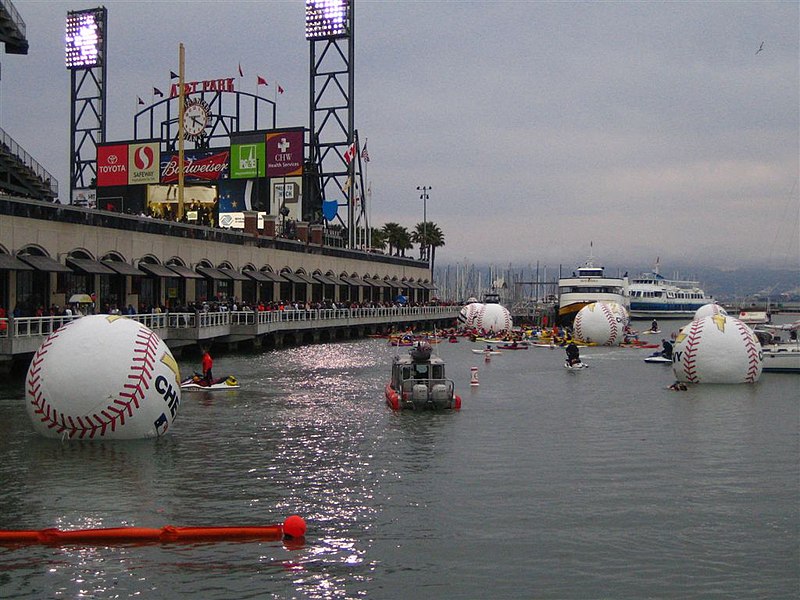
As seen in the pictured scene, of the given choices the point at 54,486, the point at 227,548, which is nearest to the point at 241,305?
the point at 54,486

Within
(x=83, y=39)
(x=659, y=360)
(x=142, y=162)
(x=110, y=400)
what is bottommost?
(x=659, y=360)

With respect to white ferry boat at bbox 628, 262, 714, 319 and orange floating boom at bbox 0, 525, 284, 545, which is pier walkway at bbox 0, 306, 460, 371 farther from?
white ferry boat at bbox 628, 262, 714, 319

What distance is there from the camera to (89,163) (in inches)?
4350

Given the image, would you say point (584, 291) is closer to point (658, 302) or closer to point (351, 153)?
point (351, 153)

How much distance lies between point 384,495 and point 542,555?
4.67 metres

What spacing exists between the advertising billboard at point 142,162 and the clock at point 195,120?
4.36 metres

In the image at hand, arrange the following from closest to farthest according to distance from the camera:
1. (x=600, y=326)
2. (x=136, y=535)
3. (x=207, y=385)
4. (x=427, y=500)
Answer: (x=136, y=535) < (x=427, y=500) < (x=207, y=385) < (x=600, y=326)

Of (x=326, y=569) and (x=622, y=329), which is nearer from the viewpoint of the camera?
(x=326, y=569)

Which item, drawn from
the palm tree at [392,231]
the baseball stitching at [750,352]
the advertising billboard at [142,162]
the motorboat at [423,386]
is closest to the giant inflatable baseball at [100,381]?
the motorboat at [423,386]

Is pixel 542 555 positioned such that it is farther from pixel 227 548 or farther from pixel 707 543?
pixel 227 548

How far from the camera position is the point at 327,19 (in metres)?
105

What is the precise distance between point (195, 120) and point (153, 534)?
299 feet

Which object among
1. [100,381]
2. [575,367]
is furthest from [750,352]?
[100,381]

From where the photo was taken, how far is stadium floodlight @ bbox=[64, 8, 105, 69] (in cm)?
10194
